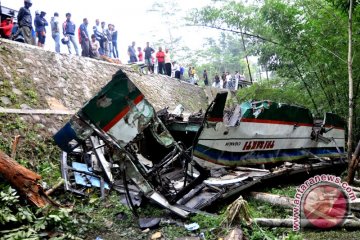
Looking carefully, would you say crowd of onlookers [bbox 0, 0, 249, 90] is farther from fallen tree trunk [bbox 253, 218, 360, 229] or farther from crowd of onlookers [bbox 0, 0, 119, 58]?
fallen tree trunk [bbox 253, 218, 360, 229]

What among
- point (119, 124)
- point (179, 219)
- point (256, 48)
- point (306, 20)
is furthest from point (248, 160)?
point (256, 48)

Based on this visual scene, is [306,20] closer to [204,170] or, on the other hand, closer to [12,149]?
[204,170]

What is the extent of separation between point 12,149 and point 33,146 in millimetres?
566

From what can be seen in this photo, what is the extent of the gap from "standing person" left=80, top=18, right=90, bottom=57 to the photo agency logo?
9979mm

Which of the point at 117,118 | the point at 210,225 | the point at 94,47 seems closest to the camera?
the point at 210,225

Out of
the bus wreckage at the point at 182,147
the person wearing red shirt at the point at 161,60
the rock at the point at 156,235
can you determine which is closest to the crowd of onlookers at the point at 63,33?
the person wearing red shirt at the point at 161,60

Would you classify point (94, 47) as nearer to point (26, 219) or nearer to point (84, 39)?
point (84, 39)

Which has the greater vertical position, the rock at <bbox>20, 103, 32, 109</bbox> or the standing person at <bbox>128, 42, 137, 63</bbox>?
the standing person at <bbox>128, 42, 137, 63</bbox>

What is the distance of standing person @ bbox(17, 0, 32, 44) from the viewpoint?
30.8 feet

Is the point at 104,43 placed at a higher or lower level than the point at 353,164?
higher

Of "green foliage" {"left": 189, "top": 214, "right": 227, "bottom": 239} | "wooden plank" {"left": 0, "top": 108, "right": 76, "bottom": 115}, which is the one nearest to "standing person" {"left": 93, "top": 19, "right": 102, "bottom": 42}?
"wooden plank" {"left": 0, "top": 108, "right": 76, "bottom": 115}

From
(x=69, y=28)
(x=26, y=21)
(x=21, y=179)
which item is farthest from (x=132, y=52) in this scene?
(x=21, y=179)

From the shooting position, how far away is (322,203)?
4.47 metres

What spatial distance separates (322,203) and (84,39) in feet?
33.8
